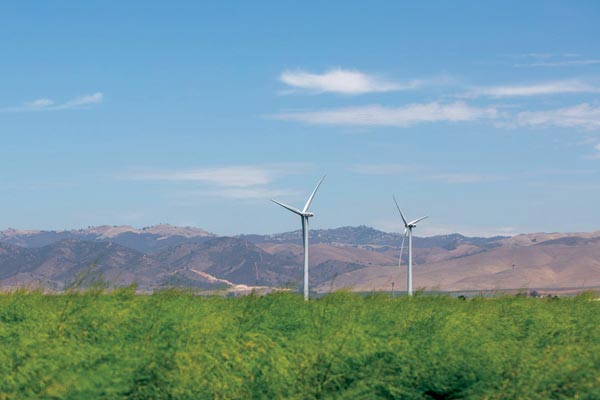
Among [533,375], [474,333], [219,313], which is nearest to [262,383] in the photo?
[533,375]

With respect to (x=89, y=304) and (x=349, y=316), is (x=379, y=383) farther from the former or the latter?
(x=89, y=304)

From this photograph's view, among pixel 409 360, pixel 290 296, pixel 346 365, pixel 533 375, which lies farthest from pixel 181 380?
pixel 290 296

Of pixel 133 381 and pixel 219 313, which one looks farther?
pixel 219 313

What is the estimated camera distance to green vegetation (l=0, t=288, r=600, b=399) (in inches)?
975

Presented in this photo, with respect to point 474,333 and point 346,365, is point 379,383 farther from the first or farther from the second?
point 474,333

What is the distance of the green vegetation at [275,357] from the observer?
975 inches

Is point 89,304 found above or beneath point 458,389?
above

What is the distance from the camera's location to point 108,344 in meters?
29.7

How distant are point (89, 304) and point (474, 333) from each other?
14.7 m

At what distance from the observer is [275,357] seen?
2717 centimetres

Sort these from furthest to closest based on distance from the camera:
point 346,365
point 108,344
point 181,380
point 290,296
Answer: point 290,296 → point 108,344 → point 346,365 → point 181,380

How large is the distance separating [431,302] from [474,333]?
15749 mm

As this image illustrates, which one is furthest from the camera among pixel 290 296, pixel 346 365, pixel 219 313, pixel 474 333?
pixel 290 296

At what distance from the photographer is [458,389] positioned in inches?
1102
